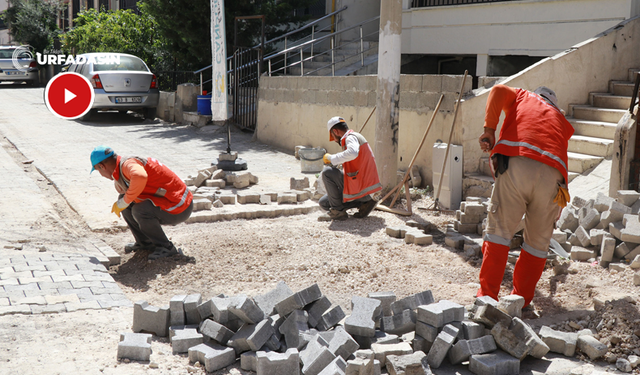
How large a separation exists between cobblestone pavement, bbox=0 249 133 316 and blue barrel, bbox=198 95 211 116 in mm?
9647

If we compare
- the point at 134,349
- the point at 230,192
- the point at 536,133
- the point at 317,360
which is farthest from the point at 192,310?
the point at 230,192

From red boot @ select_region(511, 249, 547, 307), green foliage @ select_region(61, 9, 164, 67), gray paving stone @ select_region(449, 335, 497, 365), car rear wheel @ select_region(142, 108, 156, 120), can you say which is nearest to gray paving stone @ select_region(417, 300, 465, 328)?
gray paving stone @ select_region(449, 335, 497, 365)

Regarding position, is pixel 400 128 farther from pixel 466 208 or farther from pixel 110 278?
pixel 110 278

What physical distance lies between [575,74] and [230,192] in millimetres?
5201

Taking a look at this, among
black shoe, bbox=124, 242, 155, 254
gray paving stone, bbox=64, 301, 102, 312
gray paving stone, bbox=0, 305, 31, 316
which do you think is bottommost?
gray paving stone, bbox=64, 301, 102, 312

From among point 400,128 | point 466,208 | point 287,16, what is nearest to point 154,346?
point 466,208

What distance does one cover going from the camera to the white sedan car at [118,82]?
588 inches

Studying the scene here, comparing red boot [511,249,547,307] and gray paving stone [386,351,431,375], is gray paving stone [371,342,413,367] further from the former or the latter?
red boot [511,249,547,307]

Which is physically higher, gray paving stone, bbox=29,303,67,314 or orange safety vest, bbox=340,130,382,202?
orange safety vest, bbox=340,130,382,202

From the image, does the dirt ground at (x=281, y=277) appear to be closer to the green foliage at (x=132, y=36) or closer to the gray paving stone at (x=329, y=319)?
the gray paving stone at (x=329, y=319)

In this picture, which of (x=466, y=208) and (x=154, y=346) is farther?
(x=466, y=208)

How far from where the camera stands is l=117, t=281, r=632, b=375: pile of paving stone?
3404 mm

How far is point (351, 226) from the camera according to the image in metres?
6.75

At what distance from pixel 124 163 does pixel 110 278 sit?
1.04 meters
